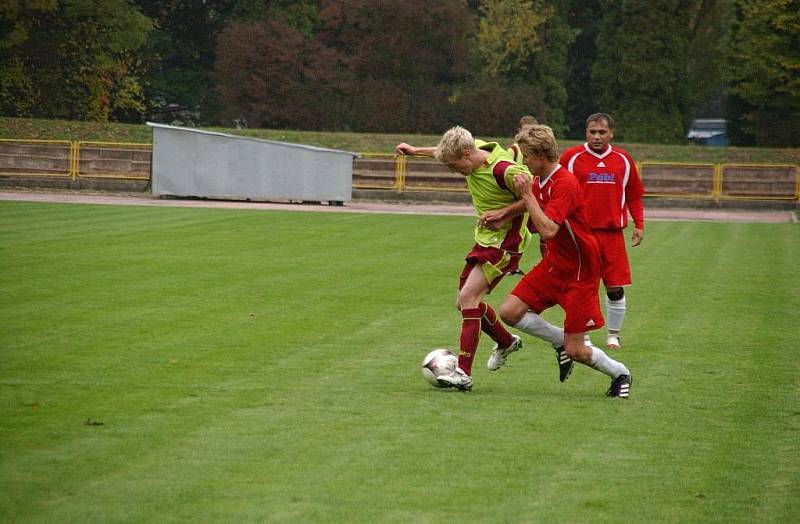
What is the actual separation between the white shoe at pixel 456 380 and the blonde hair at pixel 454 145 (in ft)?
4.73

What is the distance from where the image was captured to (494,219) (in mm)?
8758

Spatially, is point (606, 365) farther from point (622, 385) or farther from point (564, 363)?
point (564, 363)

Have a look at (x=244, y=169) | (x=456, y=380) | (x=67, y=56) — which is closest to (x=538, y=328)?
(x=456, y=380)

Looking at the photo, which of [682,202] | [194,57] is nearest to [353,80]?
[194,57]

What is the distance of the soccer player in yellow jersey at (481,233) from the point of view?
8.76 meters

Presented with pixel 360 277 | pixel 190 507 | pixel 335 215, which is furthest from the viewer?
pixel 335 215

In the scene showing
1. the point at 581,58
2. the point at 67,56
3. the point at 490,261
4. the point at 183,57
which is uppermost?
the point at 581,58

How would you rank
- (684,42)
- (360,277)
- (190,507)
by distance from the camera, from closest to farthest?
(190,507)
(360,277)
(684,42)

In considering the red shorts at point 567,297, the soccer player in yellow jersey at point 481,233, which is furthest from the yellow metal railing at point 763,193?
the red shorts at point 567,297

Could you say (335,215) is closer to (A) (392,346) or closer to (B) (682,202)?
(B) (682,202)

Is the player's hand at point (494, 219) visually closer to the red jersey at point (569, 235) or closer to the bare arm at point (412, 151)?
the red jersey at point (569, 235)

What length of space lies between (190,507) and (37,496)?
0.72 meters

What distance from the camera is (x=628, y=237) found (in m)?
25.3

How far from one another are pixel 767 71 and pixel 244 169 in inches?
825
